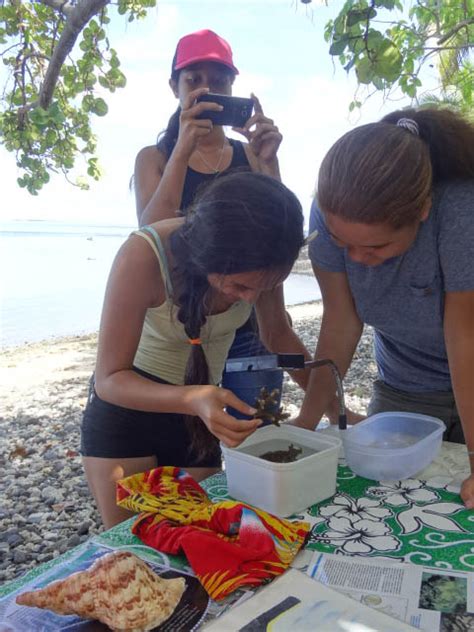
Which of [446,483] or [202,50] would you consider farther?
[202,50]

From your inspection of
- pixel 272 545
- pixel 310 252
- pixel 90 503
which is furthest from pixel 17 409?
pixel 272 545

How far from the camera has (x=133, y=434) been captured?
156 centimetres

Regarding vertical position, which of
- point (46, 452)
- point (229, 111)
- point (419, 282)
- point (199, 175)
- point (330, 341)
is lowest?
point (46, 452)

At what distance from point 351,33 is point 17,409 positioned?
3821 mm

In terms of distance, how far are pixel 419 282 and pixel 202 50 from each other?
3.33ft

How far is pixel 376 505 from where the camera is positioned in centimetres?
117

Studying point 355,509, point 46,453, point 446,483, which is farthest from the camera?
point 46,453

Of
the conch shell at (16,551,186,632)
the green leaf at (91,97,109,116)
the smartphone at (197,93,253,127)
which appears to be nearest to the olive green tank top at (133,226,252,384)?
the smartphone at (197,93,253,127)

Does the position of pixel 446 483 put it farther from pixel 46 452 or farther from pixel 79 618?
pixel 46 452

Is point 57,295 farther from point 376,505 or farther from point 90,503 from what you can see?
point 376,505

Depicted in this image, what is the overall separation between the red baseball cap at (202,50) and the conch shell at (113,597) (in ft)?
4.93

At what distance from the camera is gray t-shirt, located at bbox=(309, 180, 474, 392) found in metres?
1.27

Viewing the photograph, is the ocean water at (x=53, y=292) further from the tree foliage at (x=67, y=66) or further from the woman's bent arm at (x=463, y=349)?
the woman's bent arm at (x=463, y=349)

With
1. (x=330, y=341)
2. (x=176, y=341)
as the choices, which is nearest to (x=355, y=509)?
(x=330, y=341)
